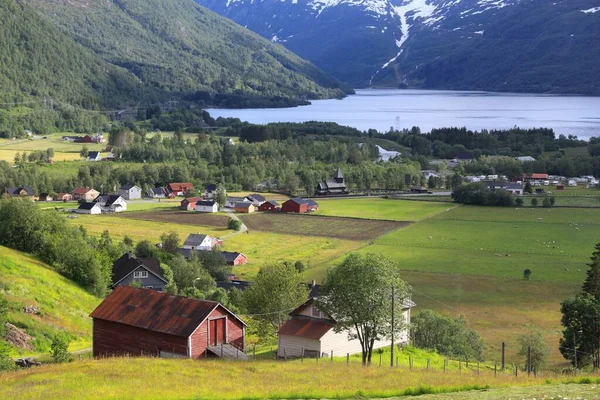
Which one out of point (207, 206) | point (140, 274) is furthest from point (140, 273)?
point (207, 206)

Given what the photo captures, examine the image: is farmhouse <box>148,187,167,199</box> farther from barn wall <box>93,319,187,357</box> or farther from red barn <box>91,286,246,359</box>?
barn wall <box>93,319,187,357</box>

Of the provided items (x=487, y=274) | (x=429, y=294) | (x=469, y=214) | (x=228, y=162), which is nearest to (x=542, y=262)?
(x=487, y=274)

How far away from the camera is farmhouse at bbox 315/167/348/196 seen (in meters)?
93.6

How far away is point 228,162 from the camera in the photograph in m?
110

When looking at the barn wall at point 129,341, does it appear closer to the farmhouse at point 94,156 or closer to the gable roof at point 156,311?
the gable roof at point 156,311

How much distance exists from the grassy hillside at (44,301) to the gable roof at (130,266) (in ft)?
19.9

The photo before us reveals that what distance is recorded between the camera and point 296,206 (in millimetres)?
76688

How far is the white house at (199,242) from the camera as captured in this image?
2215 inches

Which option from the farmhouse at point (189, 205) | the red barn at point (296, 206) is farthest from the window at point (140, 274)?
the farmhouse at point (189, 205)

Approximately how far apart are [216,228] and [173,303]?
43126 mm

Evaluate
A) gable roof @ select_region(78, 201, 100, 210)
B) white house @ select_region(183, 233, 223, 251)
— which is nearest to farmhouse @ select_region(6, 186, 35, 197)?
gable roof @ select_region(78, 201, 100, 210)

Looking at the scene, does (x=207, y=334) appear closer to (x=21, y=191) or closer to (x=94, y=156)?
(x=21, y=191)

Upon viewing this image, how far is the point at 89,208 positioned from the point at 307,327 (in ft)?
181

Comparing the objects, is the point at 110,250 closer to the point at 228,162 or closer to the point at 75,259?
the point at 75,259
